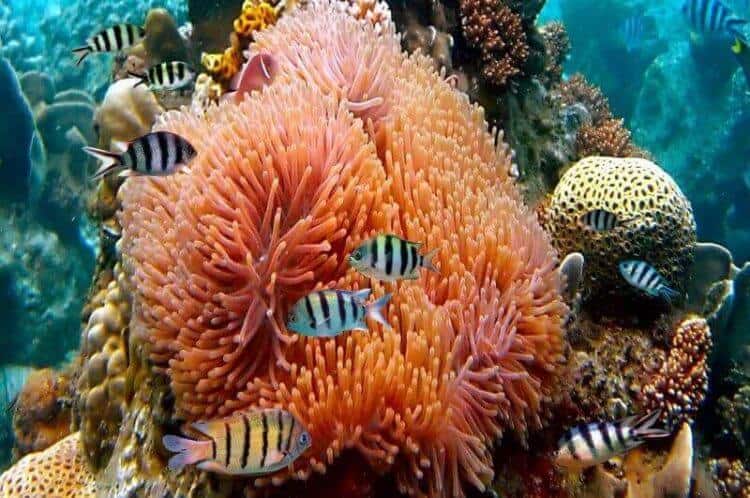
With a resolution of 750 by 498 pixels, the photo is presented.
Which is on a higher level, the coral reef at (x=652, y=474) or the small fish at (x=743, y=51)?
the small fish at (x=743, y=51)

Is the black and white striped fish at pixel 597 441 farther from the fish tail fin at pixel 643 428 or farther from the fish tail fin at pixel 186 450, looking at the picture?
the fish tail fin at pixel 186 450

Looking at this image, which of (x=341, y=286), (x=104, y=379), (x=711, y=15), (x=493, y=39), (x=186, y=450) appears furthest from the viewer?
(x=711, y=15)

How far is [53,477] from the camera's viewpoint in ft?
13.9

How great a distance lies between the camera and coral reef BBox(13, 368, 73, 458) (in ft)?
20.1

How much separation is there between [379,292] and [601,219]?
2.46m

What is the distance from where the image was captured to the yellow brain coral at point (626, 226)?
4590 mm

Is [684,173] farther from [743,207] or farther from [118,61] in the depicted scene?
[118,61]

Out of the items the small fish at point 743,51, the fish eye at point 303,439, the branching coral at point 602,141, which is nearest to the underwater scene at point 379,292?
the fish eye at point 303,439

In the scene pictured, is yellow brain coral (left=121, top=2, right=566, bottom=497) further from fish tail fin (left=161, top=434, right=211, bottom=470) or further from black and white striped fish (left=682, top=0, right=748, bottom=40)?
black and white striped fish (left=682, top=0, right=748, bottom=40)

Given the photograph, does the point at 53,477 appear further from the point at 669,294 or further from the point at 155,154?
the point at 669,294

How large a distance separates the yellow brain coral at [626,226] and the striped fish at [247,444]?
3207mm

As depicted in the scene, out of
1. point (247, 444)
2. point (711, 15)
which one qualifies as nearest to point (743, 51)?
point (711, 15)

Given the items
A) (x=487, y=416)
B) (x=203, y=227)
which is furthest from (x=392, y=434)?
(x=203, y=227)

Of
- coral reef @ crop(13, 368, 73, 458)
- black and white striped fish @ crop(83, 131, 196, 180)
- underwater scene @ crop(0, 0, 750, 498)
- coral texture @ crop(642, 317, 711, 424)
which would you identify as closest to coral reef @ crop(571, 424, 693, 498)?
underwater scene @ crop(0, 0, 750, 498)
